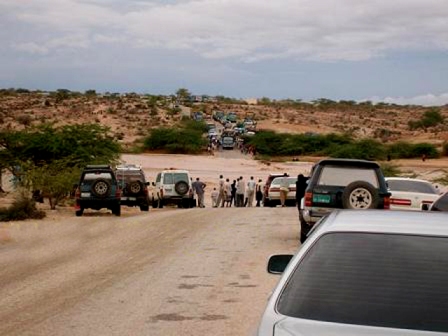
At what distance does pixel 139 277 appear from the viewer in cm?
1296

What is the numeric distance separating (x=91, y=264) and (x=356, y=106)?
6007 inches

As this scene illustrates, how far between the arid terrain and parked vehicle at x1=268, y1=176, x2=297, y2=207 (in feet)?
163

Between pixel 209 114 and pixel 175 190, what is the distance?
103485mm

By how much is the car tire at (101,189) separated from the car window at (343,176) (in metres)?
12.1

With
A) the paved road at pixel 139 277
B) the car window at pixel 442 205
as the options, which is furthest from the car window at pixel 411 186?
the car window at pixel 442 205

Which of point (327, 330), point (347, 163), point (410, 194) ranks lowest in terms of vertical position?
point (410, 194)

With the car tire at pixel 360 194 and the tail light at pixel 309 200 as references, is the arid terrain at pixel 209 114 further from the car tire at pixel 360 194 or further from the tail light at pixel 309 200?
the car tire at pixel 360 194

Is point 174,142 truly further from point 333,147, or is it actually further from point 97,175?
point 97,175

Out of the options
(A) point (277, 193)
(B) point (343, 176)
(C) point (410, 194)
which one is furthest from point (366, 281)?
(A) point (277, 193)

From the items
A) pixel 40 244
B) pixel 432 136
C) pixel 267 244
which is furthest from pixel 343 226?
pixel 432 136

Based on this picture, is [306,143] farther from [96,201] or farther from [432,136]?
[96,201]

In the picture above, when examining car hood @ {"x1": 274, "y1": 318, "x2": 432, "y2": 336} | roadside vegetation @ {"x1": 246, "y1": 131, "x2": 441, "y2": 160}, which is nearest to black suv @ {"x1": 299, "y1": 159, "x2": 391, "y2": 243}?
car hood @ {"x1": 274, "y1": 318, "x2": 432, "y2": 336}

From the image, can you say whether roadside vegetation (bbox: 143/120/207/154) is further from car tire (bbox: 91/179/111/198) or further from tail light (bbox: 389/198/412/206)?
tail light (bbox: 389/198/412/206)

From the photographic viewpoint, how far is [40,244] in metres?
18.7
